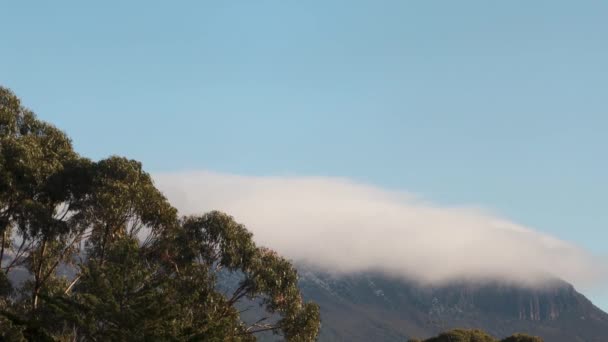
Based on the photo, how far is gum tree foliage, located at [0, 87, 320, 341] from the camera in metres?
44.6

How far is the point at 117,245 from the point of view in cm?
4556

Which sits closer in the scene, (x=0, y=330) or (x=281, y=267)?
(x=0, y=330)

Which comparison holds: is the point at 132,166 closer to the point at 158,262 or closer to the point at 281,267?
the point at 158,262

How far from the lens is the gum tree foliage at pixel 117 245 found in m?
44.6

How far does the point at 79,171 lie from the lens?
52.1 metres

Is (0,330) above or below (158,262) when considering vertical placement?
below

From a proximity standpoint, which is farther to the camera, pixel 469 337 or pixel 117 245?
pixel 469 337

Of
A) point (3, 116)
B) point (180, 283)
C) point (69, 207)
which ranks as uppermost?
point (3, 116)

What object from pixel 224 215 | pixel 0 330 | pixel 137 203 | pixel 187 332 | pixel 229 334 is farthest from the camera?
pixel 224 215

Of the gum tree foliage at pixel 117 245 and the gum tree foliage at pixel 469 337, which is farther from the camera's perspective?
the gum tree foliage at pixel 469 337

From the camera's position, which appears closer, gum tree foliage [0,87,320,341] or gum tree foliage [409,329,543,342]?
gum tree foliage [0,87,320,341]

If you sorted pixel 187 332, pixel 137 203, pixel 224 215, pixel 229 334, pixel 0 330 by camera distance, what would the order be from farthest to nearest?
pixel 224 215
pixel 137 203
pixel 229 334
pixel 187 332
pixel 0 330

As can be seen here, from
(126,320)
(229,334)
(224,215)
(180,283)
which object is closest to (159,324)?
(126,320)

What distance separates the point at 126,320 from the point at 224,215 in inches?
641
